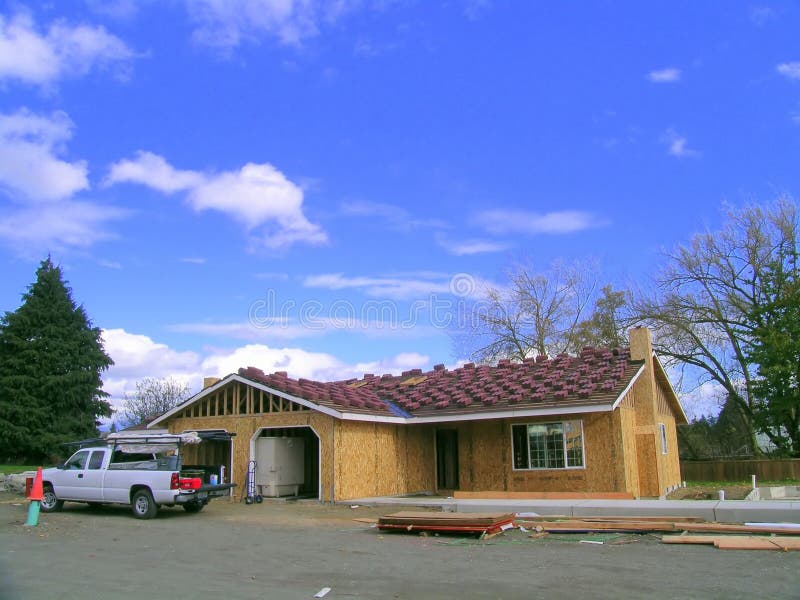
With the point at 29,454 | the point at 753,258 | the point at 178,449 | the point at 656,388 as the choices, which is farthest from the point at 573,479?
the point at 29,454

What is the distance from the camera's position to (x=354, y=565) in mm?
10711

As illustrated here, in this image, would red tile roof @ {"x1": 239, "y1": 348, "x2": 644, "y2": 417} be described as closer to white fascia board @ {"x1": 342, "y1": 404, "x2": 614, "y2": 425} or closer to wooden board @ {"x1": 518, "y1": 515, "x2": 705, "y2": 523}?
white fascia board @ {"x1": 342, "y1": 404, "x2": 614, "y2": 425}

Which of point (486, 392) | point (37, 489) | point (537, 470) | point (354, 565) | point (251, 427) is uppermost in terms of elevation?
point (486, 392)

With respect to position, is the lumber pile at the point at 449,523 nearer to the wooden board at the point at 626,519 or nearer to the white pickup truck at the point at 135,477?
the wooden board at the point at 626,519

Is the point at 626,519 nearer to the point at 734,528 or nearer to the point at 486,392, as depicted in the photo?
the point at 734,528

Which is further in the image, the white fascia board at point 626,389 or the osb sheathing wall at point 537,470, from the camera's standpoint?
the osb sheathing wall at point 537,470

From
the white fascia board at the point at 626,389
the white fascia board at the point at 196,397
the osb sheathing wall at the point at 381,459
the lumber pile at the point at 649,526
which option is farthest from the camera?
the white fascia board at the point at 196,397

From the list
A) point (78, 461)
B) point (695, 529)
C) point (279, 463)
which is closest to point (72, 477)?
point (78, 461)

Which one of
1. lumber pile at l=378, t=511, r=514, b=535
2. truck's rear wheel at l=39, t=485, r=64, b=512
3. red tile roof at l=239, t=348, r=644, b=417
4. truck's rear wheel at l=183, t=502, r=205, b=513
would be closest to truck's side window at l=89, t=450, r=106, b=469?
truck's rear wheel at l=39, t=485, r=64, b=512

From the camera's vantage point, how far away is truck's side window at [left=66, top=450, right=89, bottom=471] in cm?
1823

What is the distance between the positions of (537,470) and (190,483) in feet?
34.5

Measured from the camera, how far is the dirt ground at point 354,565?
862cm

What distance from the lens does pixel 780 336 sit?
33281 mm

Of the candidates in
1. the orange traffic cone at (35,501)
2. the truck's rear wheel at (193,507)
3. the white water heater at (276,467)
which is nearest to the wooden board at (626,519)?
the truck's rear wheel at (193,507)
